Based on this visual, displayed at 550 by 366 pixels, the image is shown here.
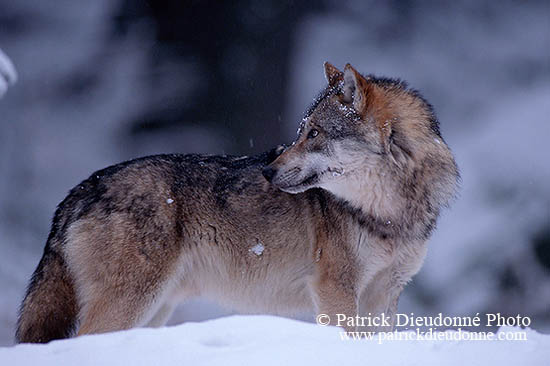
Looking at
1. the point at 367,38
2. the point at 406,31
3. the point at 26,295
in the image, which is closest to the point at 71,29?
the point at 367,38

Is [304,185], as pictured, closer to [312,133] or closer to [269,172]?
[269,172]

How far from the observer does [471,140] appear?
31.9 feet

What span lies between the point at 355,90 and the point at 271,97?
15.1ft

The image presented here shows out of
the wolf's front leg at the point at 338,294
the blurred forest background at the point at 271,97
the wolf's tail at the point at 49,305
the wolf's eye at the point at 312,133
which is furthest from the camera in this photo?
the blurred forest background at the point at 271,97

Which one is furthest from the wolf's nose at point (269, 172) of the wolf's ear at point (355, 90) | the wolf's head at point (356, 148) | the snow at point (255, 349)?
the snow at point (255, 349)

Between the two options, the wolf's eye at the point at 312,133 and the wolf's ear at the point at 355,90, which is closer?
the wolf's ear at the point at 355,90

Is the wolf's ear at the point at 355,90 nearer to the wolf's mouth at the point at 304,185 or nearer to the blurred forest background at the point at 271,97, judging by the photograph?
the wolf's mouth at the point at 304,185

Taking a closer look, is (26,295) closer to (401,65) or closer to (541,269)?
(541,269)

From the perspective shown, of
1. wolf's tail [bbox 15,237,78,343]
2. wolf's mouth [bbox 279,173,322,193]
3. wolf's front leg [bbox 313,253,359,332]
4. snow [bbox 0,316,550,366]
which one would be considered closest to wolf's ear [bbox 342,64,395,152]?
wolf's mouth [bbox 279,173,322,193]

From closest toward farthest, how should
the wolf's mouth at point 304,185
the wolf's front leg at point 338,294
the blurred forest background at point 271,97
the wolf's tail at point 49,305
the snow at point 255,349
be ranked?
the snow at point 255,349, the wolf's tail at point 49,305, the wolf's front leg at point 338,294, the wolf's mouth at point 304,185, the blurred forest background at point 271,97

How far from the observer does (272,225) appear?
4.08 metres

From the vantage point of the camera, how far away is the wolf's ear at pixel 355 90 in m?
3.86

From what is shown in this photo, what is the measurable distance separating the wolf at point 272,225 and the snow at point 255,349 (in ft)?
4.53

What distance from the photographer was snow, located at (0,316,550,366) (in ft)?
6.97
